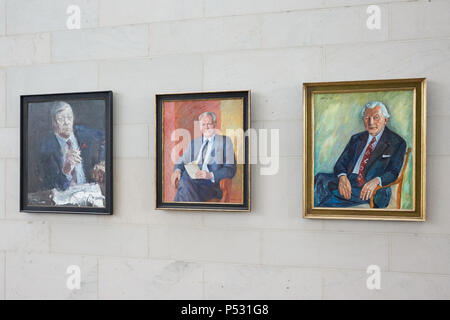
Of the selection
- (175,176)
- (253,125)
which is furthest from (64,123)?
(253,125)

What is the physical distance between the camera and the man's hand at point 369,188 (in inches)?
88.3

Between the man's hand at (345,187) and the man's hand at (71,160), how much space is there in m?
1.62

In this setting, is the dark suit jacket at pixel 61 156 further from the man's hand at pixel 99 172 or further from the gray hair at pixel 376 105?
the gray hair at pixel 376 105

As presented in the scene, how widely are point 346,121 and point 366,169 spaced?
11.5 inches

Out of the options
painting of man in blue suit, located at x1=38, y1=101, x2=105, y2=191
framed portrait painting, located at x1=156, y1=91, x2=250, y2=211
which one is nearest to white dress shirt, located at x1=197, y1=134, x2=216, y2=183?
framed portrait painting, located at x1=156, y1=91, x2=250, y2=211

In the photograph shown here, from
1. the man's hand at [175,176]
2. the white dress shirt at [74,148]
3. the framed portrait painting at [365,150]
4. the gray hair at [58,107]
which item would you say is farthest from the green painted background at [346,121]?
the gray hair at [58,107]

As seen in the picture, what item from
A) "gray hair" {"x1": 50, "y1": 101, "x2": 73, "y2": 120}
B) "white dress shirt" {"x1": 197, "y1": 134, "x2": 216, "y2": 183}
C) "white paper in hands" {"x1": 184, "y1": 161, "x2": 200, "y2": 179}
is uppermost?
"gray hair" {"x1": 50, "y1": 101, "x2": 73, "y2": 120}

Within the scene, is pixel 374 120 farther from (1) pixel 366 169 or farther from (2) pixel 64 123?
(2) pixel 64 123

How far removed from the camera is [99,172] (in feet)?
8.38

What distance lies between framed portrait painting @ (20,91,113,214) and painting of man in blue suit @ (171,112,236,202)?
477mm

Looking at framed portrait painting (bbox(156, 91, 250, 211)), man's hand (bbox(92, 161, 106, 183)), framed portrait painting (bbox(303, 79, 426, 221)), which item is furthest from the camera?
man's hand (bbox(92, 161, 106, 183))

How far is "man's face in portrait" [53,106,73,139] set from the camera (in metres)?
2.60

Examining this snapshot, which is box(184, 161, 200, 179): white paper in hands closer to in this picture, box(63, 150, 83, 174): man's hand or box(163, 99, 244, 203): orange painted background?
box(163, 99, 244, 203): orange painted background

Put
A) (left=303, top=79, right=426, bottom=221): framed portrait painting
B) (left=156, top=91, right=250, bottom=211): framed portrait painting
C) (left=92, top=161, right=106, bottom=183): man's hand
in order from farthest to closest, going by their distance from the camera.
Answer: (left=92, top=161, right=106, bottom=183): man's hand, (left=156, top=91, right=250, bottom=211): framed portrait painting, (left=303, top=79, right=426, bottom=221): framed portrait painting
